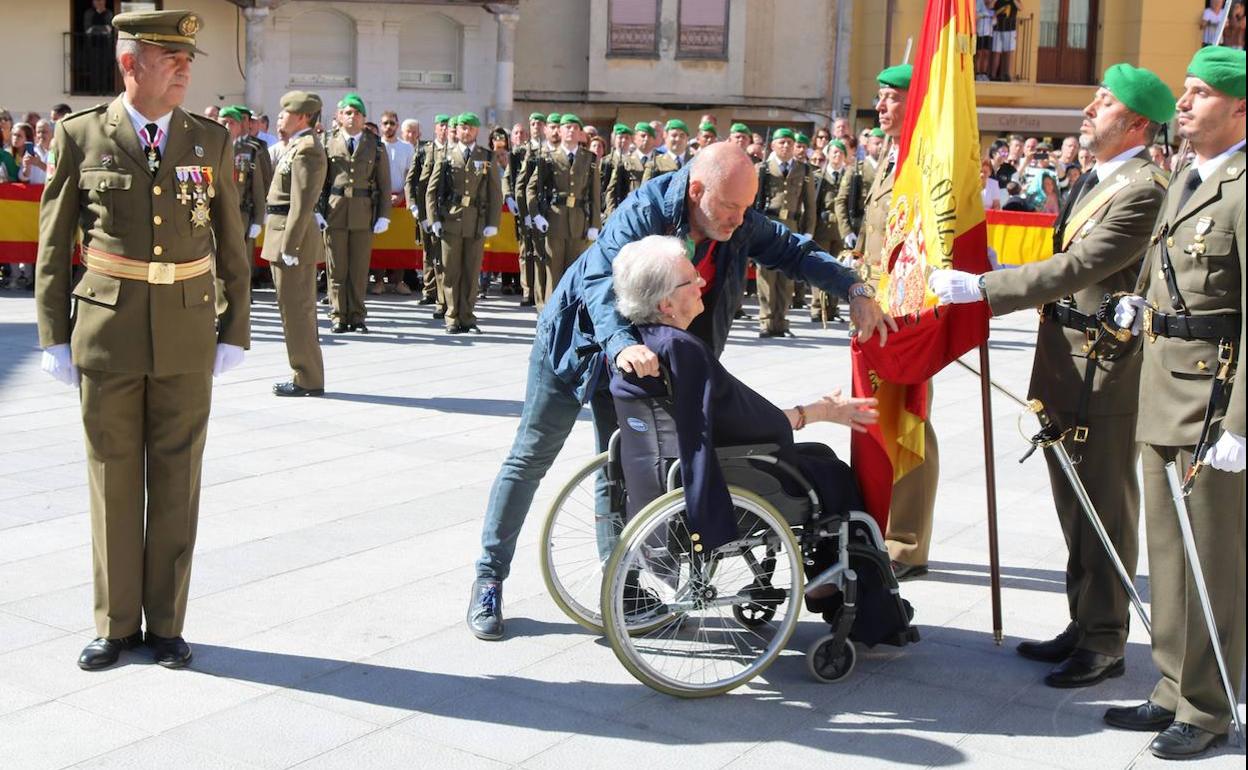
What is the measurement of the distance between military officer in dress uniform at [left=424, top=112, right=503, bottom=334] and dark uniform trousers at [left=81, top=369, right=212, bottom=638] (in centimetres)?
855

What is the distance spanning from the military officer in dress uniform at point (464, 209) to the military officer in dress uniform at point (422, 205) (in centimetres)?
16

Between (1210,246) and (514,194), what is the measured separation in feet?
38.7

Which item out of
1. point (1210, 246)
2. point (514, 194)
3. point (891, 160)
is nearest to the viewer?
point (1210, 246)

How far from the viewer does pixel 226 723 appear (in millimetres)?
4180

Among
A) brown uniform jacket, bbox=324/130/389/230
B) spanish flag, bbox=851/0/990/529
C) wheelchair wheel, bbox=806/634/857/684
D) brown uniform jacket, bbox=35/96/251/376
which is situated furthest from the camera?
brown uniform jacket, bbox=324/130/389/230

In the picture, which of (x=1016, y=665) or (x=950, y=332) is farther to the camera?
(x=950, y=332)

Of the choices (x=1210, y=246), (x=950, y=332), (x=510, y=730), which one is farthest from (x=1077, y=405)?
(x=510, y=730)

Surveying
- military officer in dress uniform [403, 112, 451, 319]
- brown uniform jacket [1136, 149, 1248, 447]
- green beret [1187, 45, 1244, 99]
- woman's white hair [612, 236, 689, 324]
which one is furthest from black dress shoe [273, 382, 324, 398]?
green beret [1187, 45, 1244, 99]

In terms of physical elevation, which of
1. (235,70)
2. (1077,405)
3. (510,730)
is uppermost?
(235,70)

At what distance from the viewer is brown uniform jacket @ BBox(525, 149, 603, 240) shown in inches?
568

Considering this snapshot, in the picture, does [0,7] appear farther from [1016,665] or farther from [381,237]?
[1016,665]

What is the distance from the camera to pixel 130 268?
4559mm

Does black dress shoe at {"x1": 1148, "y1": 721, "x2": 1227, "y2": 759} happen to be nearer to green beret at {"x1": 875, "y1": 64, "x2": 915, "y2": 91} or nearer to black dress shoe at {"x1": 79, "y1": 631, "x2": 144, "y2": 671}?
green beret at {"x1": 875, "y1": 64, "x2": 915, "y2": 91}

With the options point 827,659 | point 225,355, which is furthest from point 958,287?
point 225,355
